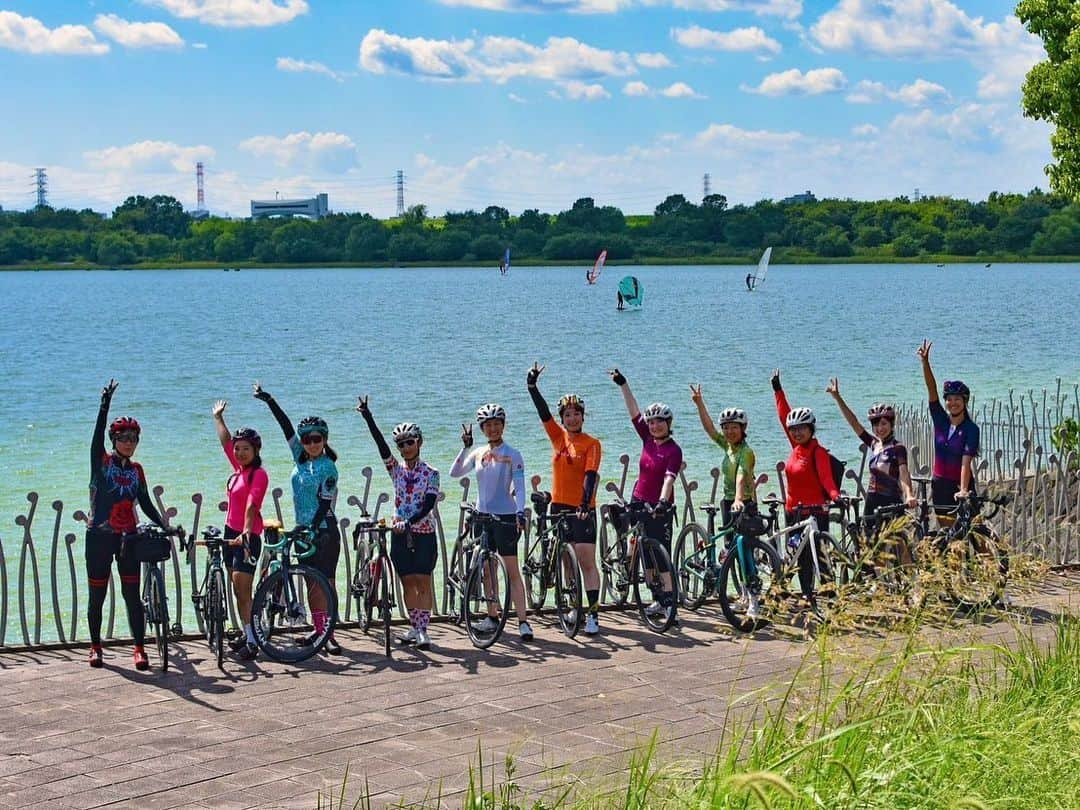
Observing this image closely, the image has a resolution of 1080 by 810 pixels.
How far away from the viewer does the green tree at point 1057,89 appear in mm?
21484

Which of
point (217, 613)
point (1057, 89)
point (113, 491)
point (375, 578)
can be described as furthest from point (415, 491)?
point (1057, 89)

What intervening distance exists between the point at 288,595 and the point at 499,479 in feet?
5.82

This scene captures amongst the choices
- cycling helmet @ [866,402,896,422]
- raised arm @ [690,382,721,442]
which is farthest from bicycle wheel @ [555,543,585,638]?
cycling helmet @ [866,402,896,422]

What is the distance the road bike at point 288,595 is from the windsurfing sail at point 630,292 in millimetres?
111482

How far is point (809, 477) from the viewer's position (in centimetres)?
1256

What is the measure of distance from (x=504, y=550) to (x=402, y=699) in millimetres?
2026

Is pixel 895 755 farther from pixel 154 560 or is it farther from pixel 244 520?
pixel 244 520

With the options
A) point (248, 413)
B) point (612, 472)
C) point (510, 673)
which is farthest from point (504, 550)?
point (248, 413)

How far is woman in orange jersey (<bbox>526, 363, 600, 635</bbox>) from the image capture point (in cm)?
1239

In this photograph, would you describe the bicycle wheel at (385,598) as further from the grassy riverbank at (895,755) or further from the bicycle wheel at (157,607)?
the grassy riverbank at (895,755)

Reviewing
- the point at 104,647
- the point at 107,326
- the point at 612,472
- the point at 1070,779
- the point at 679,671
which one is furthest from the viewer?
the point at 107,326

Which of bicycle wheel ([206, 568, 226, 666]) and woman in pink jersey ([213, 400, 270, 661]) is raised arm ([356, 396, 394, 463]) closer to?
woman in pink jersey ([213, 400, 270, 661])

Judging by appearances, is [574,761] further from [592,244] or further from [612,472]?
[592,244]

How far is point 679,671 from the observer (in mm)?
10953
